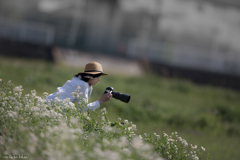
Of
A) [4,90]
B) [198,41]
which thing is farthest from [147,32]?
[4,90]

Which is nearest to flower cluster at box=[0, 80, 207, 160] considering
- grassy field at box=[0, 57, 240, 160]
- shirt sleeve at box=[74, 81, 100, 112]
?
shirt sleeve at box=[74, 81, 100, 112]

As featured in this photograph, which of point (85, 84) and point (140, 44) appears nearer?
point (85, 84)

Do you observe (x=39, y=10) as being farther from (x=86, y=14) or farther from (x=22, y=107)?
(x=22, y=107)

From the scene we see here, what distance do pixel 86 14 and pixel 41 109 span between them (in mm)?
16501

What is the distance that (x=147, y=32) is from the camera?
19938 millimetres

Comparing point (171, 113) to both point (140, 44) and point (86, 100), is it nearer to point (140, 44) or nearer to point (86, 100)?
point (86, 100)

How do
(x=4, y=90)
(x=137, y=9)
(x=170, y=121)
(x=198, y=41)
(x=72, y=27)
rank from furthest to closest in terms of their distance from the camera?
1. (x=198, y=41)
2. (x=137, y=9)
3. (x=72, y=27)
4. (x=170, y=121)
5. (x=4, y=90)

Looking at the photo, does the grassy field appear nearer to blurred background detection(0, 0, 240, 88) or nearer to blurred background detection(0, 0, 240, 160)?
blurred background detection(0, 0, 240, 160)

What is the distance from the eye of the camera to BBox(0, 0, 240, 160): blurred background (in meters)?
12.5

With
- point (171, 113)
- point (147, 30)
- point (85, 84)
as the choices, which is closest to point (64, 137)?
point (85, 84)

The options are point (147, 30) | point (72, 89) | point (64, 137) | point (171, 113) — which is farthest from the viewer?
point (147, 30)

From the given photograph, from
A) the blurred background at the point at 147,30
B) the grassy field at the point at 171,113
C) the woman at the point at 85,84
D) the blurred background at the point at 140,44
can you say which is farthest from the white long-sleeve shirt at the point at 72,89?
the blurred background at the point at 147,30

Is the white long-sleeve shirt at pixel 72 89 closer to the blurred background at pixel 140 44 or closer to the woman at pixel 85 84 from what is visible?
the woman at pixel 85 84

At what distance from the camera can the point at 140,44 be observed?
1812 cm
